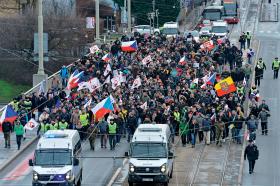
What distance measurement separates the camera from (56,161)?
3728cm

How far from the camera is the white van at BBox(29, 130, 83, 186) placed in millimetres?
36656

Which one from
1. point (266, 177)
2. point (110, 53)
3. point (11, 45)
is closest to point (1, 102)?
point (11, 45)

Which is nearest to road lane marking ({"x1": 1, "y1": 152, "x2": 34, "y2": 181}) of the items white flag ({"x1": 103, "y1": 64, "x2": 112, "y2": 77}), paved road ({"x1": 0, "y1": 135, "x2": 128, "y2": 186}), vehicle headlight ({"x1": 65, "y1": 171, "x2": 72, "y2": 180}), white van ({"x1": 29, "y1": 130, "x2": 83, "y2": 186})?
paved road ({"x1": 0, "y1": 135, "x2": 128, "y2": 186})

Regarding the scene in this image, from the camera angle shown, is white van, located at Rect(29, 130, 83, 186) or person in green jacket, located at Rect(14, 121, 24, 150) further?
person in green jacket, located at Rect(14, 121, 24, 150)

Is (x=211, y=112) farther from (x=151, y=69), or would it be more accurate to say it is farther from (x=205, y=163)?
(x=151, y=69)

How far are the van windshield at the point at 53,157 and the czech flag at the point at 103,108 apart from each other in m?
7.71

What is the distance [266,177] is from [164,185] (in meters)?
4.35

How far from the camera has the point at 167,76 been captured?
182ft

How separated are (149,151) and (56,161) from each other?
3.56 metres

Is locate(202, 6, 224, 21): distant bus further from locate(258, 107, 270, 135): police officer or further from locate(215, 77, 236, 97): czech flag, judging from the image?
locate(258, 107, 270, 135): police officer

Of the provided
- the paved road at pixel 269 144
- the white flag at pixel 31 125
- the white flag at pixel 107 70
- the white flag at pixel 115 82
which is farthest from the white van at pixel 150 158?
the white flag at pixel 107 70

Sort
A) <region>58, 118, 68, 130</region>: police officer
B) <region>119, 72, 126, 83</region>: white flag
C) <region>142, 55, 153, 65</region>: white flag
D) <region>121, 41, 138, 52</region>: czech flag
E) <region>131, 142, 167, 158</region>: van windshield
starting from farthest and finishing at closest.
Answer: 1. <region>121, 41, 138, 52</region>: czech flag
2. <region>142, 55, 153, 65</region>: white flag
3. <region>119, 72, 126, 83</region>: white flag
4. <region>58, 118, 68, 130</region>: police officer
5. <region>131, 142, 167, 158</region>: van windshield

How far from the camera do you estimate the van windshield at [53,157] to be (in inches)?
1466

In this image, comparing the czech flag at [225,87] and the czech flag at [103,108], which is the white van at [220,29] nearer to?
the czech flag at [225,87]
